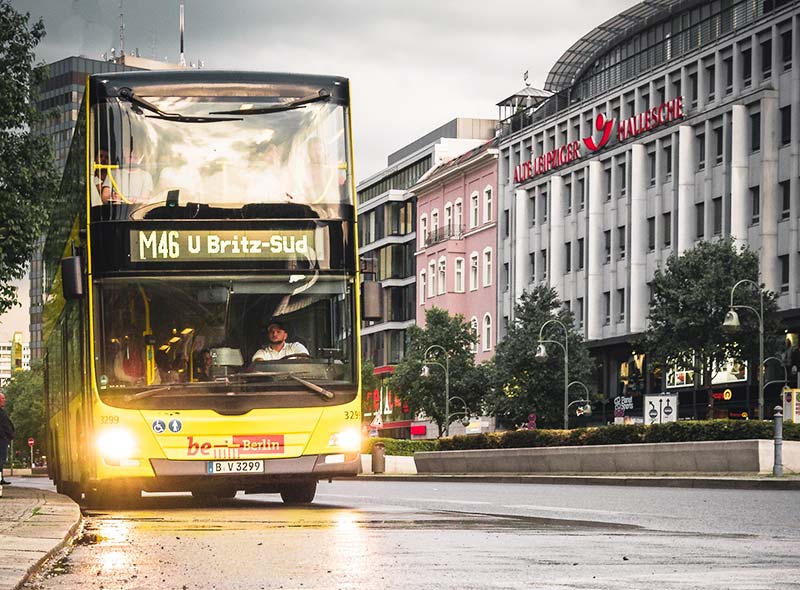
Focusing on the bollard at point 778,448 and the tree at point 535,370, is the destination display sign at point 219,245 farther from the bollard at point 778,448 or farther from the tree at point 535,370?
the tree at point 535,370

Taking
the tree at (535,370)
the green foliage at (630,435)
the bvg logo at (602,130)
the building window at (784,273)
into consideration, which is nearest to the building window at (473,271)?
the bvg logo at (602,130)

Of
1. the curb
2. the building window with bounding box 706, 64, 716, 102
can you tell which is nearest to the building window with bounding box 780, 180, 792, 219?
the building window with bounding box 706, 64, 716, 102

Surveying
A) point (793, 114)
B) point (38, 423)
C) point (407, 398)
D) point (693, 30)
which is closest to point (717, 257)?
point (793, 114)

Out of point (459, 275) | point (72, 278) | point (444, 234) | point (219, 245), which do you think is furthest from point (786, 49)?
point (72, 278)

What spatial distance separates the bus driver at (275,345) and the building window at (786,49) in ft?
154

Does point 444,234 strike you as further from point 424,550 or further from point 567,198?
point 424,550

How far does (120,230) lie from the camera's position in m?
18.5

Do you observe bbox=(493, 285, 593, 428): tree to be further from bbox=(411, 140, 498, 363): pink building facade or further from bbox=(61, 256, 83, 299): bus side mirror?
bbox=(61, 256, 83, 299): bus side mirror

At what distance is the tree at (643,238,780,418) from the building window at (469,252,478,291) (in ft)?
131

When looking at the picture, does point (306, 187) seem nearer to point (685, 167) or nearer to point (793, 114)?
point (793, 114)

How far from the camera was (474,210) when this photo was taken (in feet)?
320

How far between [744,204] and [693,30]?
10318 mm

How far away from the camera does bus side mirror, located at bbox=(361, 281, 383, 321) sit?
18641 mm

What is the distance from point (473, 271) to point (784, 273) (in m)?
37.2
